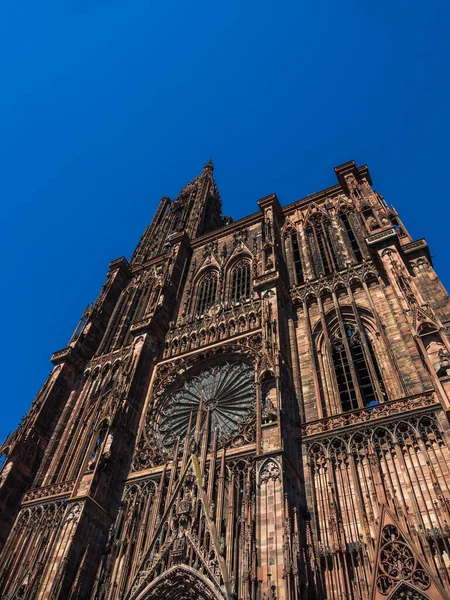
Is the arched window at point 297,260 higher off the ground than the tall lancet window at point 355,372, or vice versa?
the arched window at point 297,260

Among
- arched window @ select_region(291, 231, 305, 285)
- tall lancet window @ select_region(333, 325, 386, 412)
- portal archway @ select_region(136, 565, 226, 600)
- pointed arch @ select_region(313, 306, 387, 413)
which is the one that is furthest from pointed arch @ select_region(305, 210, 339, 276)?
portal archway @ select_region(136, 565, 226, 600)

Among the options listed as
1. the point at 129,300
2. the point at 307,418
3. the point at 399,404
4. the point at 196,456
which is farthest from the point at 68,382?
the point at 399,404

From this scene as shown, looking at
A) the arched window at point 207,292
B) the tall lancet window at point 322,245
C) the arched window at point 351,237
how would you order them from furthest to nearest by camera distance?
1. the arched window at point 207,292
2. the tall lancet window at point 322,245
3. the arched window at point 351,237

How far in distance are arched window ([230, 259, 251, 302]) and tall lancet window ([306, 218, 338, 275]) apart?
3.71 metres

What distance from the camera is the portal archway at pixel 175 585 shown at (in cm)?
1230

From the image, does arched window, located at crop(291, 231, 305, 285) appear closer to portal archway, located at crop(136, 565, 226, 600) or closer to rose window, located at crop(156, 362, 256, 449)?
rose window, located at crop(156, 362, 256, 449)

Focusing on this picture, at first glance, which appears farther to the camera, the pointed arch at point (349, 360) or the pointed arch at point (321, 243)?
the pointed arch at point (321, 243)

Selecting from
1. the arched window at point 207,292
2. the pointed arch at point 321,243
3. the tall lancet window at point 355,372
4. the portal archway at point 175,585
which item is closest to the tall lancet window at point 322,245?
the pointed arch at point 321,243

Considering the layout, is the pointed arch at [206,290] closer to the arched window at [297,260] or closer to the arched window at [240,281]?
the arched window at [240,281]

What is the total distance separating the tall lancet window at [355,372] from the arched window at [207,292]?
8.39 meters

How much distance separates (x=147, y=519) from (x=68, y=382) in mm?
10591

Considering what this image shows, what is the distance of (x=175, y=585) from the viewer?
1260cm

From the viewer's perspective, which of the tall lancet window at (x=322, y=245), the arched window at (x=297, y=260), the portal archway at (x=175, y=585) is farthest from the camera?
the arched window at (x=297, y=260)

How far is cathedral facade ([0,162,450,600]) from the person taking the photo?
1151cm
